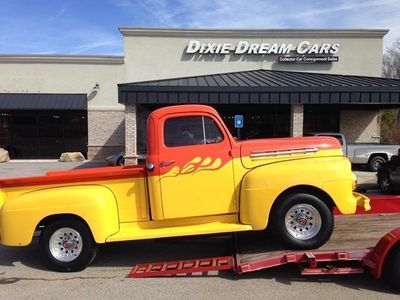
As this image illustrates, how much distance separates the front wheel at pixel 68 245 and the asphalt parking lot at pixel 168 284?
13 cm

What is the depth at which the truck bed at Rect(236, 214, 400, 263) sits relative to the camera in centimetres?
568

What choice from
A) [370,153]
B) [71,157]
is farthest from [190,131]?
[71,157]

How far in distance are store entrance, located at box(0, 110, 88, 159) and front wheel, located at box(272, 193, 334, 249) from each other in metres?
24.2

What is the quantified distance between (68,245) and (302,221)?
3199 millimetres

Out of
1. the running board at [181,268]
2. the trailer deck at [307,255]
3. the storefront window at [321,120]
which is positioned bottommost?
the running board at [181,268]

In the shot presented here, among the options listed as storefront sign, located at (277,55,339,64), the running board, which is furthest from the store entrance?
the running board

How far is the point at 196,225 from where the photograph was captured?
6125 mm

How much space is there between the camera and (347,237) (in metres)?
6.03

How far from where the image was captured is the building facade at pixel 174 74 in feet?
83.1

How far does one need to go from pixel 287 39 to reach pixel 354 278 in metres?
21.8

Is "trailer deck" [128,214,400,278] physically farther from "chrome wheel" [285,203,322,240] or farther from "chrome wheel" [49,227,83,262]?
"chrome wheel" [49,227,83,262]

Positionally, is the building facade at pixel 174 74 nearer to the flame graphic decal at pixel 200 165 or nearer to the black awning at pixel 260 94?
the black awning at pixel 260 94

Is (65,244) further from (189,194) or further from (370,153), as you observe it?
(370,153)

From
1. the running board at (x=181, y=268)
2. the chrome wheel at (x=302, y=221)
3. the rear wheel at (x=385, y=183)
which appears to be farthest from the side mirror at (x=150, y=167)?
the rear wheel at (x=385, y=183)
